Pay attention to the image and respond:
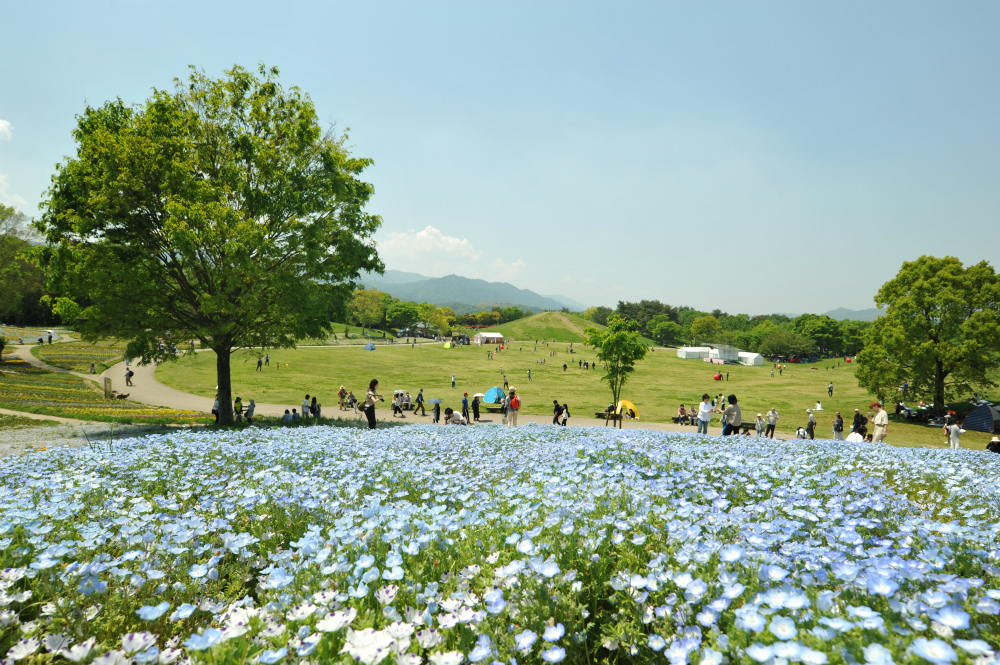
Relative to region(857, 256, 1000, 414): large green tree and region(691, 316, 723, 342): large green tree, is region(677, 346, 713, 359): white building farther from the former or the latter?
region(857, 256, 1000, 414): large green tree

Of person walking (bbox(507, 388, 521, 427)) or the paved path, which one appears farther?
person walking (bbox(507, 388, 521, 427))

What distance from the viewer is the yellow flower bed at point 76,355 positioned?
138ft

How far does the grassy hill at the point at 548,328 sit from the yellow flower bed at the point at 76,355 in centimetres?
10293

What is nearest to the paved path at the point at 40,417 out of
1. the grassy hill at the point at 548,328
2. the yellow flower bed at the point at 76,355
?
the yellow flower bed at the point at 76,355

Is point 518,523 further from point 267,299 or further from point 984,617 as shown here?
point 267,299

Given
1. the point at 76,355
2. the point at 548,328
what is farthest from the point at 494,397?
the point at 548,328

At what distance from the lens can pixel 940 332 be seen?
101ft

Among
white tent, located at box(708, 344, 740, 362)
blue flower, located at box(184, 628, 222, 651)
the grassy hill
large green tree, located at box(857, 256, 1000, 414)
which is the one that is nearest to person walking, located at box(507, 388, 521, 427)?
blue flower, located at box(184, 628, 222, 651)

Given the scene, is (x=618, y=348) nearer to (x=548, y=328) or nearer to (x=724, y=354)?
(x=724, y=354)

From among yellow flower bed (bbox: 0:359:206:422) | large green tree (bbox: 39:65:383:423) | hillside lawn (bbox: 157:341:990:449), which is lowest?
hillside lawn (bbox: 157:341:990:449)

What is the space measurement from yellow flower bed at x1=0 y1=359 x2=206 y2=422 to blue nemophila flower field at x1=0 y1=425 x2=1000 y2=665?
18.1 meters

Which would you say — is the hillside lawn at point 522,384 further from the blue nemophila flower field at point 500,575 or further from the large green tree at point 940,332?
the blue nemophila flower field at point 500,575

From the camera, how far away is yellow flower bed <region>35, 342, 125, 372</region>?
42.2 m

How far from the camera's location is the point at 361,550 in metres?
3.15
